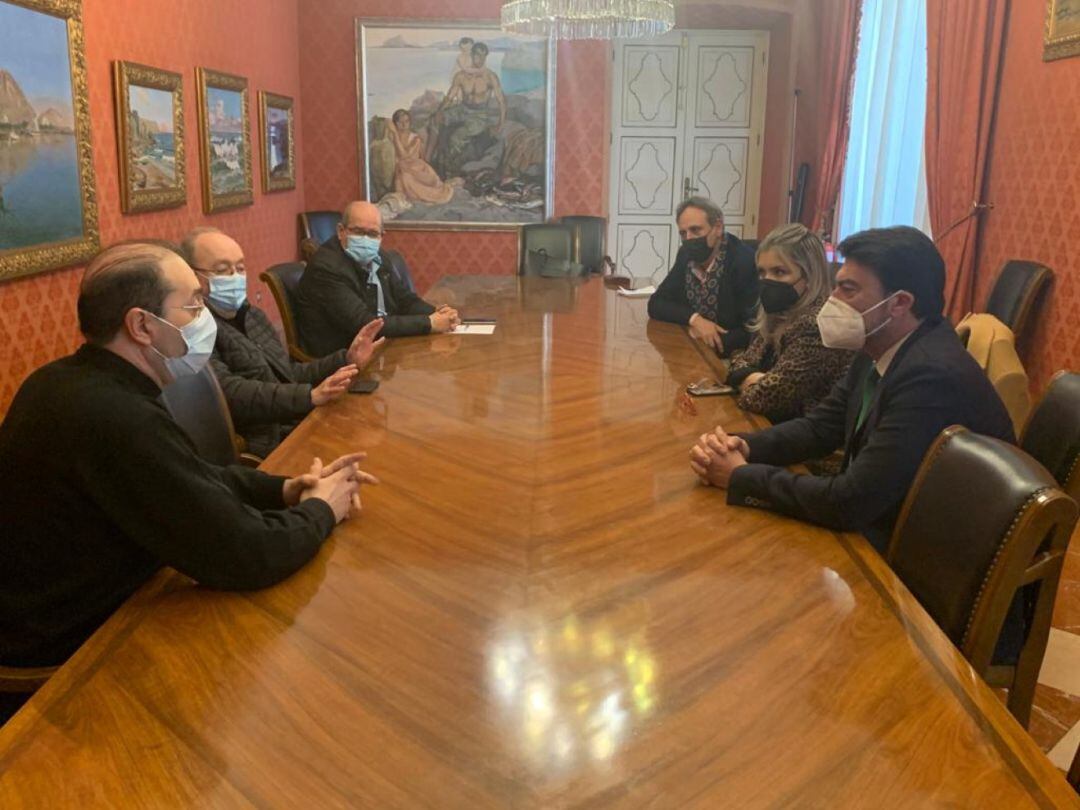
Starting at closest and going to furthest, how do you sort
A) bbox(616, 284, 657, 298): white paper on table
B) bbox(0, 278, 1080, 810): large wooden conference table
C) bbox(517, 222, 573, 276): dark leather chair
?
bbox(0, 278, 1080, 810): large wooden conference table → bbox(616, 284, 657, 298): white paper on table → bbox(517, 222, 573, 276): dark leather chair

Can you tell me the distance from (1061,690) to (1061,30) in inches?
113

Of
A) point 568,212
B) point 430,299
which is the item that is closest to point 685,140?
point 568,212

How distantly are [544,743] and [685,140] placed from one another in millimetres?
7258

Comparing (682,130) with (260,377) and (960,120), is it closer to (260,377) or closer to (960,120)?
(960,120)

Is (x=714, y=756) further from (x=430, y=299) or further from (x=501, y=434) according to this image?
(x=430, y=299)

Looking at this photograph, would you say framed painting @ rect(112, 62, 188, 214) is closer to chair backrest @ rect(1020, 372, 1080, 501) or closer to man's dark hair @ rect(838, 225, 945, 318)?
man's dark hair @ rect(838, 225, 945, 318)

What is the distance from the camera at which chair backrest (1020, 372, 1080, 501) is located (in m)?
1.85

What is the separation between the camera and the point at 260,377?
2.92 meters

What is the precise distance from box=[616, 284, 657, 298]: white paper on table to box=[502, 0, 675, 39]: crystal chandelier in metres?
1.31

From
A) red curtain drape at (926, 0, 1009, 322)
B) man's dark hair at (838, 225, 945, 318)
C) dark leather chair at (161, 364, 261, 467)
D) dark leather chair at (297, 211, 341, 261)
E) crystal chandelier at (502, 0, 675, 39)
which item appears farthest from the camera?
dark leather chair at (297, 211, 341, 261)

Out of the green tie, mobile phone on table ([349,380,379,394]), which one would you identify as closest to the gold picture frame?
the green tie

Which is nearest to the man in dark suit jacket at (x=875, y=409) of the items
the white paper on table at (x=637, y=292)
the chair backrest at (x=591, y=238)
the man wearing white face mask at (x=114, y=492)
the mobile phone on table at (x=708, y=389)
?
the mobile phone on table at (x=708, y=389)

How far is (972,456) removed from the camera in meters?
1.59

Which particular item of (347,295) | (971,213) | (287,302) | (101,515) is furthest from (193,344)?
(971,213)
